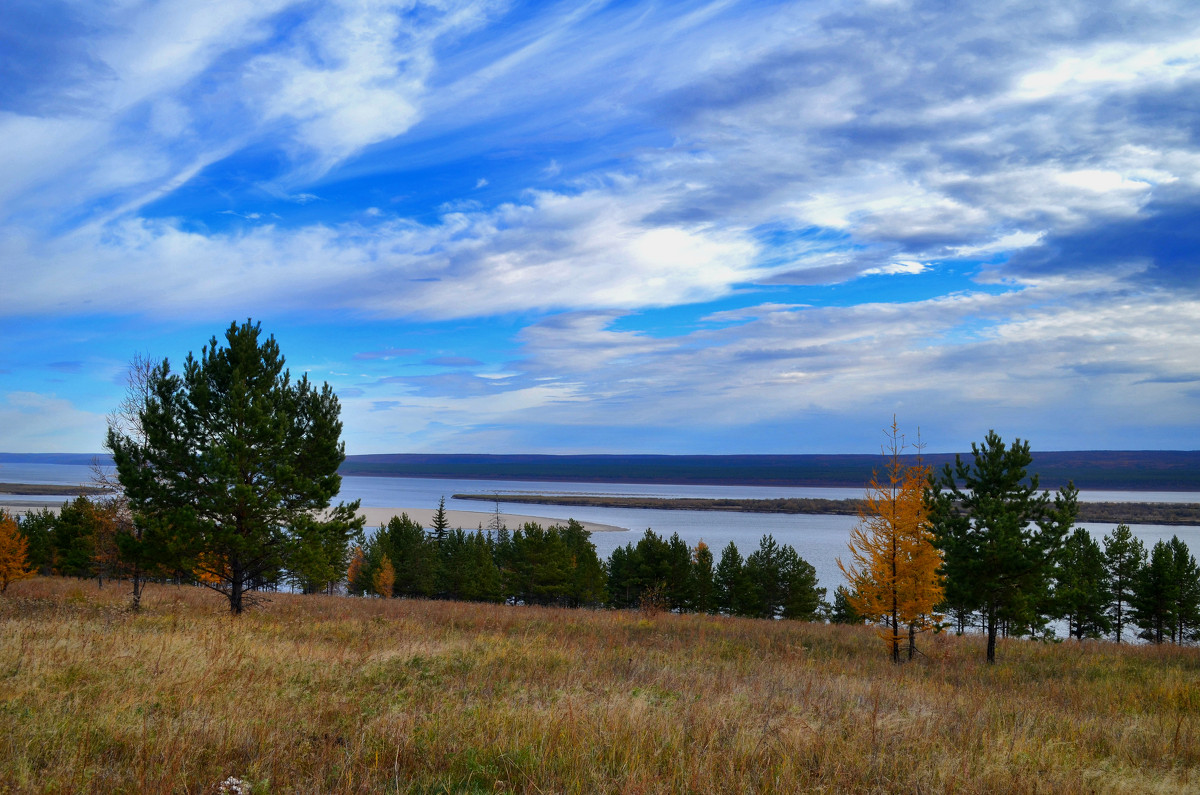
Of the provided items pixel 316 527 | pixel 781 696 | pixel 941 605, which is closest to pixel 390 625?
pixel 316 527

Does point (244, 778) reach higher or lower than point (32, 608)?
higher

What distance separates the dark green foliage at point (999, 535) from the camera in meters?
17.6

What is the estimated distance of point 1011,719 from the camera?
769 cm

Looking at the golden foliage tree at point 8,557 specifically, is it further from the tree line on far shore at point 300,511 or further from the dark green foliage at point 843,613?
the dark green foliage at point 843,613

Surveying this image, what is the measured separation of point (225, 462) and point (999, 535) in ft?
64.3

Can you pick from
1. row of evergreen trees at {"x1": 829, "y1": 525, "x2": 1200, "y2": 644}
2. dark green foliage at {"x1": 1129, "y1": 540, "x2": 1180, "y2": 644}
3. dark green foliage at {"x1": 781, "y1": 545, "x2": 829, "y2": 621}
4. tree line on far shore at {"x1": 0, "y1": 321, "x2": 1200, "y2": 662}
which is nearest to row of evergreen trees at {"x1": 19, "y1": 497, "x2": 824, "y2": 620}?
dark green foliage at {"x1": 781, "y1": 545, "x2": 829, "y2": 621}

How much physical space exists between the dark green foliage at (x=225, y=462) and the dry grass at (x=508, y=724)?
338 centimetres

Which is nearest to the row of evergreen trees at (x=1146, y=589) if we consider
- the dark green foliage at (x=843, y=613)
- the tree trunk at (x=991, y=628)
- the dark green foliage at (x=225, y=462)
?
the dark green foliage at (x=843, y=613)

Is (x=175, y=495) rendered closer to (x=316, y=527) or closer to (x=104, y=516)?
(x=316, y=527)

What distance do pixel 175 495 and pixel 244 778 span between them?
503 inches

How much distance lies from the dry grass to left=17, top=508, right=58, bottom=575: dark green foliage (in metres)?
44.0

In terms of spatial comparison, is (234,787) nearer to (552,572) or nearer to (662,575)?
(552,572)

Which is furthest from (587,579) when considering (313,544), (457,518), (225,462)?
(457,518)

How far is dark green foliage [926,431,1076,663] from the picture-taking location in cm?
1759
